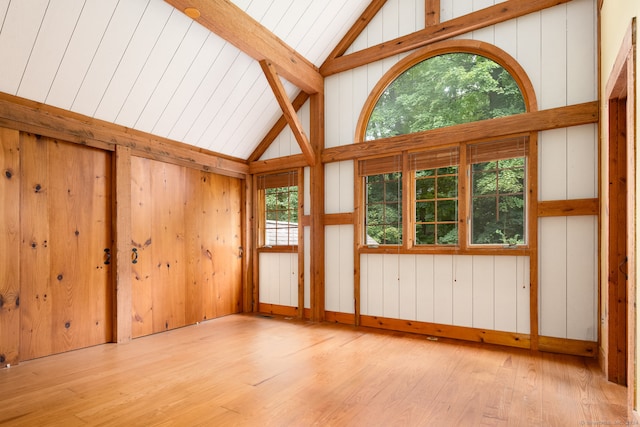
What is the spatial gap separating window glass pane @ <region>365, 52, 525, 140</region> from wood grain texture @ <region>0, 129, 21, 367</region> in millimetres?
3812

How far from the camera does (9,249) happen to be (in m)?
3.10

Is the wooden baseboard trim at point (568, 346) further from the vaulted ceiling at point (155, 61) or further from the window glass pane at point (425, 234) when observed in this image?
the vaulted ceiling at point (155, 61)

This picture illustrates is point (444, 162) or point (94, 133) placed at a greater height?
point (94, 133)

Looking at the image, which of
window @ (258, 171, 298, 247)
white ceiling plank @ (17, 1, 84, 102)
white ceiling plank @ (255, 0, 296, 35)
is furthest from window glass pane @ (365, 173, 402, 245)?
white ceiling plank @ (17, 1, 84, 102)

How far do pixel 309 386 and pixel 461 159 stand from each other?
282 centimetres

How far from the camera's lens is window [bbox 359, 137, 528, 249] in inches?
142

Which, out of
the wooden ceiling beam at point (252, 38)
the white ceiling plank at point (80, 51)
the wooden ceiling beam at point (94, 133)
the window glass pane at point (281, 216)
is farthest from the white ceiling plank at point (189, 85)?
the window glass pane at point (281, 216)

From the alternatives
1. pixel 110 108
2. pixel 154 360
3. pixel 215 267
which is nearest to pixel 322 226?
pixel 215 267

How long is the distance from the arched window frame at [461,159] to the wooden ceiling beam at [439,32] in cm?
12

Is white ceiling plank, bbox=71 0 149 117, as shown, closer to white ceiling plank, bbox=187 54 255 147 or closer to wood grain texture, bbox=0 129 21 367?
wood grain texture, bbox=0 129 21 367

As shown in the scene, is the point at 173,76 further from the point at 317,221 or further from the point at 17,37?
the point at 317,221

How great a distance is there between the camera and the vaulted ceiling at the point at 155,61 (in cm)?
292

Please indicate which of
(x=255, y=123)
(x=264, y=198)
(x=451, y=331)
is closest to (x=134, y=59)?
(x=255, y=123)

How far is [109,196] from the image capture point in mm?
3912
